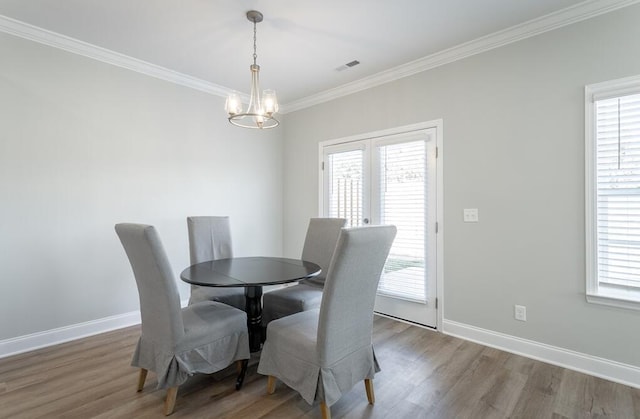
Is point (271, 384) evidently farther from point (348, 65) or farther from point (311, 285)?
point (348, 65)

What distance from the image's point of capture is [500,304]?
8.87 feet

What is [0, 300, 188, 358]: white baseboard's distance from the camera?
2.56 metres

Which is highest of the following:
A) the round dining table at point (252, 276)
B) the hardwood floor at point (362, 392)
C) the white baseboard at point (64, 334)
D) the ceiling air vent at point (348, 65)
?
the ceiling air vent at point (348, 65)

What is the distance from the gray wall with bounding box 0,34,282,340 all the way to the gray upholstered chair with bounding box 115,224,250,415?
1475 millimetres

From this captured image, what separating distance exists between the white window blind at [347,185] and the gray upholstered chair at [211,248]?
148 centimetres

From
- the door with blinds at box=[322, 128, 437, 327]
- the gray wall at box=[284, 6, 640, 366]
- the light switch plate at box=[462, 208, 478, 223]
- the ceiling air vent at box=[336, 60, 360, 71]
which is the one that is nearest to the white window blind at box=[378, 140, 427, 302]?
the door with blinds at box=[322, 128, 437, 327]

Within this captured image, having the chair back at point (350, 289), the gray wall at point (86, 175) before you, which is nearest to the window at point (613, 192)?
the chair back at point (350, 289)

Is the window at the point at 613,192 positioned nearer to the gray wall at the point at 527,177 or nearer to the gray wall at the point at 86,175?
the gray wall at the point at 527,177

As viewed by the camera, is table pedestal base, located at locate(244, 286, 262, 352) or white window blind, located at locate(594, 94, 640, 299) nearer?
white window blind, located at locate(594, 94, 640, 299)

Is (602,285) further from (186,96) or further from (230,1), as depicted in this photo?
(186,96)

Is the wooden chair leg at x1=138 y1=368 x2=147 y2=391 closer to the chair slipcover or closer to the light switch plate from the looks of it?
the chair slipcover

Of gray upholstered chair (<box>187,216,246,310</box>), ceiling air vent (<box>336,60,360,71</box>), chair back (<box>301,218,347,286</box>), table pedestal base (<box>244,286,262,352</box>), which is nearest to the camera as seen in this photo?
table pedestal base (<box>244,286,262,352</box>)

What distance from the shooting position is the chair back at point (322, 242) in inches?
117

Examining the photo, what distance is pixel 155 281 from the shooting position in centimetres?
174
